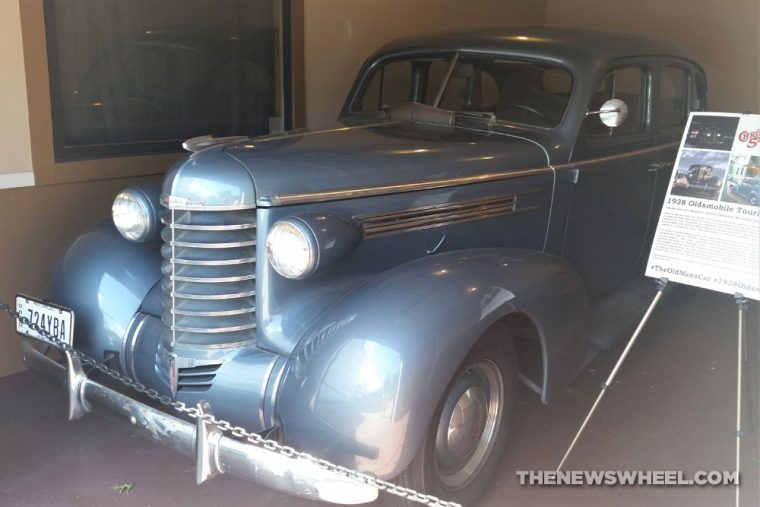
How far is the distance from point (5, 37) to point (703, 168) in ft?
10.8

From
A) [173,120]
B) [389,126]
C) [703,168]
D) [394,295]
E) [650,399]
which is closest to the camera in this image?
[394,295]

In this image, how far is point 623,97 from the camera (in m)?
4.17

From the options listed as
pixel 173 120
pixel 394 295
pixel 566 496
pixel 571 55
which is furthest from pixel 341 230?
pixel 173 120

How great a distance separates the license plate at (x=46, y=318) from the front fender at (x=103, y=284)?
0.12 metres

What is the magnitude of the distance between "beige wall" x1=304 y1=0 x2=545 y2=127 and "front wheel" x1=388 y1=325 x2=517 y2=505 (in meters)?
2.62

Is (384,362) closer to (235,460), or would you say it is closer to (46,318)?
(235,460)

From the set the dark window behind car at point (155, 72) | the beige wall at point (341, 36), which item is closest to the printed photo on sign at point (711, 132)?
the beige wall at point (341, 36)

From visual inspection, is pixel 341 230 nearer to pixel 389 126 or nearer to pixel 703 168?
pixel 389 126

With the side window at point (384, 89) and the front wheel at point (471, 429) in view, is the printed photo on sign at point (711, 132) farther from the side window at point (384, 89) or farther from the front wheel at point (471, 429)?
the side window at point (384, 89)

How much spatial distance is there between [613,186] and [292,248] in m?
2.29

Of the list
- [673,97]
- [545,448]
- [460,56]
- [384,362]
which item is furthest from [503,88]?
[384,362]

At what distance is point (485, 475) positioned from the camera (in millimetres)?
2916

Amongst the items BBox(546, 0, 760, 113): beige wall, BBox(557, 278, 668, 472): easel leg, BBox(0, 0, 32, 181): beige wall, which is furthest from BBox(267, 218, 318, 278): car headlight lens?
BBox(546, 0, 760, 113): beige wall

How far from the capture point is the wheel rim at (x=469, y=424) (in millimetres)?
2600
